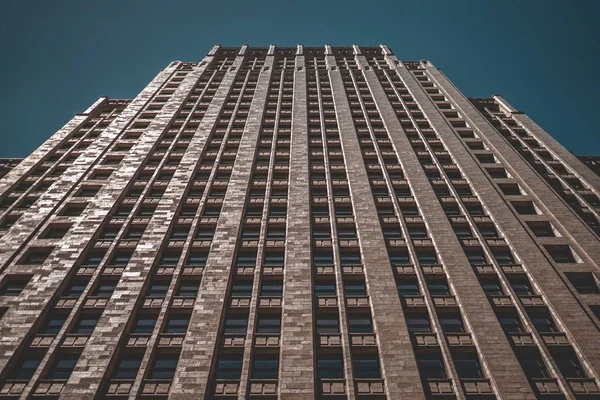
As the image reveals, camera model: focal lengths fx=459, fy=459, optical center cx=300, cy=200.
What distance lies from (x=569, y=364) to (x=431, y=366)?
18.7 ft

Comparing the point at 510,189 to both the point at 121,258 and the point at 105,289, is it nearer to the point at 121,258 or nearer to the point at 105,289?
the point at 121,258

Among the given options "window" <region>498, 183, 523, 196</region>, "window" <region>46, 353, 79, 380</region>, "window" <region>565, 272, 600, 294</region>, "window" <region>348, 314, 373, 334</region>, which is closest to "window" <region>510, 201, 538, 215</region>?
"window" <region>498, 183, 523, 196</region>

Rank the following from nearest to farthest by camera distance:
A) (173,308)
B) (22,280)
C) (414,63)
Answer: (173,308) < (22,280) < (414,63)

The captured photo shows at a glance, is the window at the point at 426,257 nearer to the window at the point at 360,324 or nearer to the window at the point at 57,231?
the window at the point at 360,324

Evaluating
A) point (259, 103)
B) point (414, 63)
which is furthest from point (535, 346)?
point (414, 63)

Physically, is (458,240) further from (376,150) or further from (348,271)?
(376,150)

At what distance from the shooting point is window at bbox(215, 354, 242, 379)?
18922 millimetres

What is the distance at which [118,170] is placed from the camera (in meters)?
32.2

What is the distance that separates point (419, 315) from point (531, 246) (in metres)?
8.23

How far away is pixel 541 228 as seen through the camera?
2742 cm

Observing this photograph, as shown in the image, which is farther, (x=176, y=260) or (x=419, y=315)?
(x=176, y=260)

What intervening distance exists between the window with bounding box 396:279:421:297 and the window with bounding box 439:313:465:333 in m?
1.74

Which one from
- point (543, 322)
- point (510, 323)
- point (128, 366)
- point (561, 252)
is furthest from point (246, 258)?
point (561, 252)

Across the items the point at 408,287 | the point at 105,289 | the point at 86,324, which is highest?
the point at 408,287
